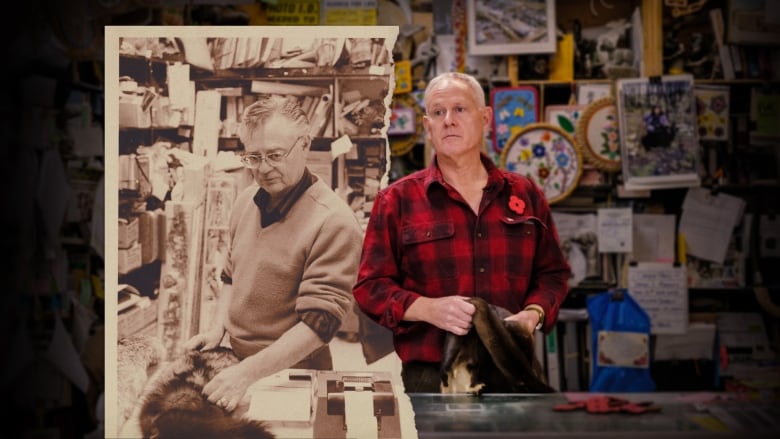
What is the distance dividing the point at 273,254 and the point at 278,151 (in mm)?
191

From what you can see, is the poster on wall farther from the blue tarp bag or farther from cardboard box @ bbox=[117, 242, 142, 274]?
the blue tarp bag

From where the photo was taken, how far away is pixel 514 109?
13.5ft

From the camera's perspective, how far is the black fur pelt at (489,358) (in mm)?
1569

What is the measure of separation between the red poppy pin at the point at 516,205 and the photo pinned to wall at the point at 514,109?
237cm

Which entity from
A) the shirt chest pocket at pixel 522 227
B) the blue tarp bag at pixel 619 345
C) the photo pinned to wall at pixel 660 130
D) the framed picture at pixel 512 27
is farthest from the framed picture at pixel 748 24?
the shirt chest pocket at pixel 522 227

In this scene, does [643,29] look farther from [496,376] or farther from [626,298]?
[496,376]

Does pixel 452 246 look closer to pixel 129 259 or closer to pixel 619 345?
pixel 129 259

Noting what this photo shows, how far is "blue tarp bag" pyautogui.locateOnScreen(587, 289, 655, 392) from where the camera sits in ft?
13.1

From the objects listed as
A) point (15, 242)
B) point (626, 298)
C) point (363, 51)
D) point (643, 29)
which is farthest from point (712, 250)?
point (15, 242)

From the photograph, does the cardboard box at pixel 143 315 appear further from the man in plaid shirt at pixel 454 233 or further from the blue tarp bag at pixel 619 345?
the blue tarp bag at pixel 619 345

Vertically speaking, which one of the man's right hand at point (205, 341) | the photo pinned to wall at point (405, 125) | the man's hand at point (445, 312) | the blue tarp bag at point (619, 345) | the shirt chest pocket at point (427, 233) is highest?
the photo pinned to wall at point (405, 125)

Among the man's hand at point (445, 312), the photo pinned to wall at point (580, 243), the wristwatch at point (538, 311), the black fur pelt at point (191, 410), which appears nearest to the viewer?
the black fur pelt at point (191, 410)

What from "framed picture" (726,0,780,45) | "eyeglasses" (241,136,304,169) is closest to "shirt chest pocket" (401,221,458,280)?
"eyeglasses" (241,136,304,169)

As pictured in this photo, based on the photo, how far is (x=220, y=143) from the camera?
1432 millimetres
